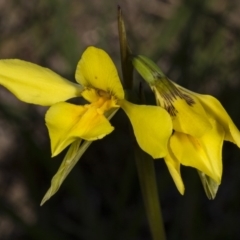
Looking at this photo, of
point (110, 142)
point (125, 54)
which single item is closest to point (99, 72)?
point (125, 54)

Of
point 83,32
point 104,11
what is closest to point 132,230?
point 104,11

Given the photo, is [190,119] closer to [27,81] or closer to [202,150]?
[202,150]

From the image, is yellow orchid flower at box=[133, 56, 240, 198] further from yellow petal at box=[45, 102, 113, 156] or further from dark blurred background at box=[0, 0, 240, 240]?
dark blurred background at box=[0, 0, 240, 240]

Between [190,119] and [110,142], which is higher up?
[190,119]

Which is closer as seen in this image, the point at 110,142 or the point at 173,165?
the point at 173,165

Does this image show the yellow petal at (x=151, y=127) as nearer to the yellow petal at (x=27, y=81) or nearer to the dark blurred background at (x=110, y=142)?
the yellow petal at (x=27, y=81)

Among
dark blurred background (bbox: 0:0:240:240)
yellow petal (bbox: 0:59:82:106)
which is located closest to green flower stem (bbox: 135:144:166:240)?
yellow petal (bbox: 0:59:82:106)

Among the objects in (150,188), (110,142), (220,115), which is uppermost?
(220,115)
